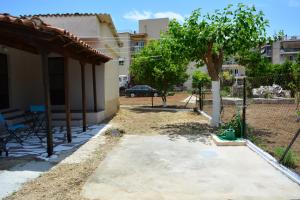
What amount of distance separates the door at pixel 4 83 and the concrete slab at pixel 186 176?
503 cm

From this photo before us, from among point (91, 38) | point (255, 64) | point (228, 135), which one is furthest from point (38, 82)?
point (255, 64)

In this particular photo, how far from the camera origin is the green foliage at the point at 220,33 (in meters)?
10.8

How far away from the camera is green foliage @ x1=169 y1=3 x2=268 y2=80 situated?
10781 mm

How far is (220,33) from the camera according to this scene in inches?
424

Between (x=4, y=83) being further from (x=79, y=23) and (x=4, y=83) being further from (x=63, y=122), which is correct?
(x=79, y=23)

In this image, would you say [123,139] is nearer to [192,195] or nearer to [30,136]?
[30,136]

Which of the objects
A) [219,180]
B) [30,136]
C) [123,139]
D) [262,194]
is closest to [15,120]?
[30,136]

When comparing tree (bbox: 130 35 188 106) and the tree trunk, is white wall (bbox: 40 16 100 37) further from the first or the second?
the tree trunk

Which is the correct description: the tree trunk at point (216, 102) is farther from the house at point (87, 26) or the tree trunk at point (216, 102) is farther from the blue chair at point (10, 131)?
the blue chair at point (10, 131)

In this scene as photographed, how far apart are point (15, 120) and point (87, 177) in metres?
5.90

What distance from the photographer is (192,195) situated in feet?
16.8

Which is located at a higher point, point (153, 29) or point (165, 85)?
point (153, 29)

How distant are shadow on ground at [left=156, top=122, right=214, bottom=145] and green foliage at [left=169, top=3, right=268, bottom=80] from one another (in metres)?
1.83

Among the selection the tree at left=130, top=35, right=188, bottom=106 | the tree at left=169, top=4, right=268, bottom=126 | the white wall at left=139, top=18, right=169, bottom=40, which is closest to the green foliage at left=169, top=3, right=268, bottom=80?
the tree at left=169, top=4, right=268, bottom=126
